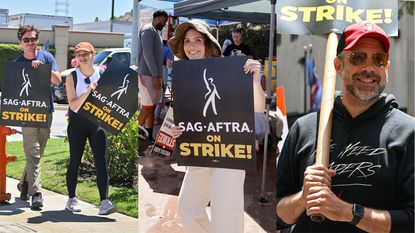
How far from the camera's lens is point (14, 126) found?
12.0 feet

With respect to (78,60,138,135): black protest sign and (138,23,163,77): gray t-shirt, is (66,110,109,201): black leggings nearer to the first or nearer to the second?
(78,60,138,135): black protest sign

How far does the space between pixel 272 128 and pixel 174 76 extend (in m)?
0.46

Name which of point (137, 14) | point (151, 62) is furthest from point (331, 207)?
point (137, 14)

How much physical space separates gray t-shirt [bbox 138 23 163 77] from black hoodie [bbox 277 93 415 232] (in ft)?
3.01

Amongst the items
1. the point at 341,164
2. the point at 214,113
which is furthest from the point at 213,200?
the point at 341,164

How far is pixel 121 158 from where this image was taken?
3488 millimetres

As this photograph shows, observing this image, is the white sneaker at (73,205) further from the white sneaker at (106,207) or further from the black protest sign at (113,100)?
the black protest sign at (113,100)

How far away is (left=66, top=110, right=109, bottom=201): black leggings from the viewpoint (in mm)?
3391

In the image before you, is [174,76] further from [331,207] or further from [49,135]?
[49,135]

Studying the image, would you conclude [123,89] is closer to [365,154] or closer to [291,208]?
[291,208]

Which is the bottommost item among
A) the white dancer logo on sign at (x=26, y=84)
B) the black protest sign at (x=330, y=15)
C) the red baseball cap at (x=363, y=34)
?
the white dancer logo on sign at (x=26, y=84)

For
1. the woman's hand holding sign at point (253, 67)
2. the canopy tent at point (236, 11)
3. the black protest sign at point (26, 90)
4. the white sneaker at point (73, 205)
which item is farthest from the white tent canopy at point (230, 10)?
the white sneaker at point (73, 205)

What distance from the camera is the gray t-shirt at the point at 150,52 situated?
270 cm

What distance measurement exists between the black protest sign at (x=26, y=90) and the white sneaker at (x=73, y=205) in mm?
514
